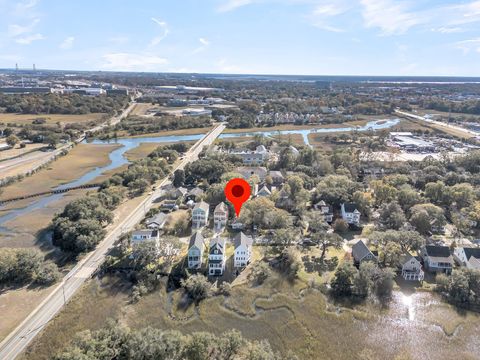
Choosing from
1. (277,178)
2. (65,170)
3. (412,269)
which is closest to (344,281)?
(412,269)

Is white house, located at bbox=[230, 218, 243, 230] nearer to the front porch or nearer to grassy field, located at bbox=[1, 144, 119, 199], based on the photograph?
the front porch

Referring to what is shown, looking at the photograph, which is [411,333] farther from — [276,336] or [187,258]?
[187,258]

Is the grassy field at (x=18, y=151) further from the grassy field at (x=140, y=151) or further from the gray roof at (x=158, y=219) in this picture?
the gray roof at (x=158, y=219)

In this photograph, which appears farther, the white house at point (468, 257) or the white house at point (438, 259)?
the white house at point (438, 259)

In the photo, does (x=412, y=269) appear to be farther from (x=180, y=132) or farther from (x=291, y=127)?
(x=291, y=127)

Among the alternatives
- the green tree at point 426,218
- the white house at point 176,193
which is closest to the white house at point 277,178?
the white house at point 176,193

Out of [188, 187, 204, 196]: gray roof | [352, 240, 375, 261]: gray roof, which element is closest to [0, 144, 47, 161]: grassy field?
[188, 187, 204, 196]: gray roof
